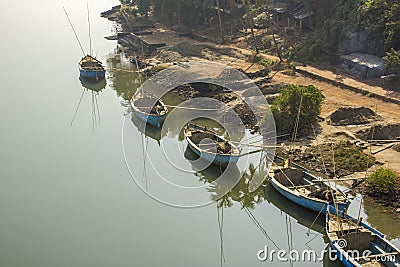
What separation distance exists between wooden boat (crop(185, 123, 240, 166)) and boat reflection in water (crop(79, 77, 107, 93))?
8.90 metres

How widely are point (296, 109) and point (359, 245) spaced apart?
21.4ft

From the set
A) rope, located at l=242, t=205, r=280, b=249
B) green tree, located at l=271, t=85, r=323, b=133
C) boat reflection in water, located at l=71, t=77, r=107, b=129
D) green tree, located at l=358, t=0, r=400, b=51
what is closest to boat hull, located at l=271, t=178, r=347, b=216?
rope, located at l=242, t=205, r=280, b=249

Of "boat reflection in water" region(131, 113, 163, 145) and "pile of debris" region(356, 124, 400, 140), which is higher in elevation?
"pile of debris" region(356, 124, 400, 140)

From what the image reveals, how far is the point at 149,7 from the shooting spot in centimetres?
3428

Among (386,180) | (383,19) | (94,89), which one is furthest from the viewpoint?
(94,89)

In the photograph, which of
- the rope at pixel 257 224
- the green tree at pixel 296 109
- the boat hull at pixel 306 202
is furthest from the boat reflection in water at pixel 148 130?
the boat hull at pixel 306 202

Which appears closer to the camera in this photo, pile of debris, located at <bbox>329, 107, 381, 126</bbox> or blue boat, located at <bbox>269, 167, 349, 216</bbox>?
blue boat, located at <bbox>269, 167, 349, 216</bbox>

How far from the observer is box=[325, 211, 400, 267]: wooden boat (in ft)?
35.3

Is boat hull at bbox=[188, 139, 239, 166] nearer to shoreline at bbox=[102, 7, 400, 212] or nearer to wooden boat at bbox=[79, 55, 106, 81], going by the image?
shoreline at bbox=[102, 7, 400, 212]

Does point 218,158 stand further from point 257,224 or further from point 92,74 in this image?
point 92,74

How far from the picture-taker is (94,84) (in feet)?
83.5

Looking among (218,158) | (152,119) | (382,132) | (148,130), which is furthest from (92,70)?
(382,132)

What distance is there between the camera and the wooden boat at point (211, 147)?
51.0 feet

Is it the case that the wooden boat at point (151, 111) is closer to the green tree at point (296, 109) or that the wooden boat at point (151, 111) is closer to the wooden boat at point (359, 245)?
the green tree at point (296, 109)
